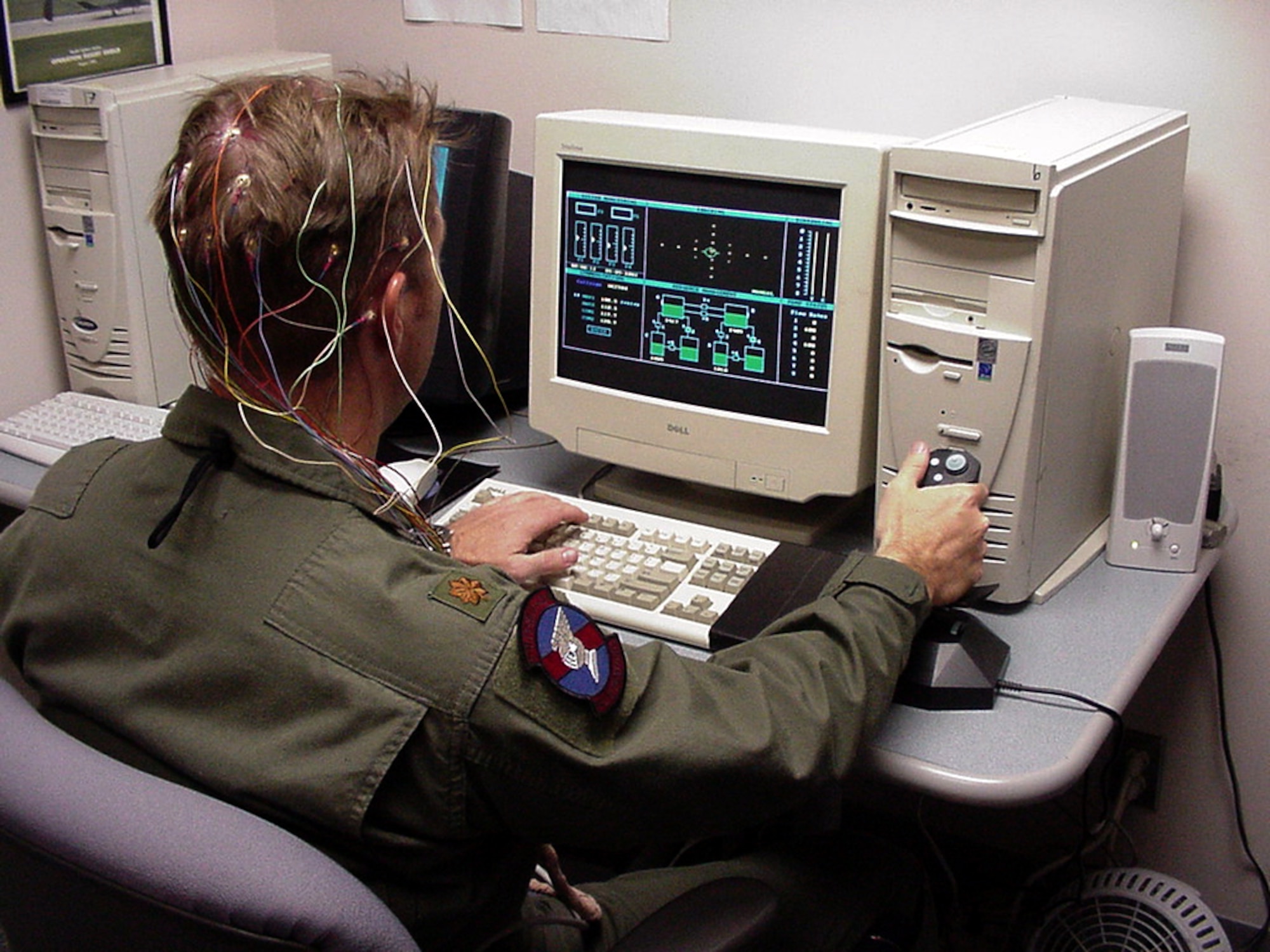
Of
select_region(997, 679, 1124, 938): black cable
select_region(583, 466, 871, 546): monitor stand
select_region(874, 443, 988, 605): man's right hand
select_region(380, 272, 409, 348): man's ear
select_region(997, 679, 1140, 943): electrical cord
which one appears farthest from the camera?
select_region(997, 679, 1140, 943): electrical cord

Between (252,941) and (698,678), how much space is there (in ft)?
1.19

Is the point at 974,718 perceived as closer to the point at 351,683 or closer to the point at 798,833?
the point at 798,833

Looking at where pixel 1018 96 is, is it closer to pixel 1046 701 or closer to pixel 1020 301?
pixel 1020 301

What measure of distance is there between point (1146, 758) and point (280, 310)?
136cm

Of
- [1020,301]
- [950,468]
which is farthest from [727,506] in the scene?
[1020,301]

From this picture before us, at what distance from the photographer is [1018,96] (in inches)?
65.2

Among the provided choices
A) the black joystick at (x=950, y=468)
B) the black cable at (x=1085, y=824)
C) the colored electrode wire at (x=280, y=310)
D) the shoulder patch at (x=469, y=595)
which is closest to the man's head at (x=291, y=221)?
the colored electrode wire at (x=280, y=310)

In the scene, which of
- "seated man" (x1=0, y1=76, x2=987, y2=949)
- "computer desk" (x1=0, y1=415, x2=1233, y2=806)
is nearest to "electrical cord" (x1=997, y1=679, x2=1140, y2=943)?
"computer desk" (x1=0, y1=415, x2=1233, y2=806)

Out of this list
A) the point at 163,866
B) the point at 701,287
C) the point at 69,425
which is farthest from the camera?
the point at 69,425

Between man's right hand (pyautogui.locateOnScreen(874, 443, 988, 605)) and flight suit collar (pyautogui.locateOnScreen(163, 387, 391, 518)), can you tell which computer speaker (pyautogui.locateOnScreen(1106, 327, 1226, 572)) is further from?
flight suit collar (pyautogui.locateOnScreen(163, 387, 391, 518))

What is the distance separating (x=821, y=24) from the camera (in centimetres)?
175

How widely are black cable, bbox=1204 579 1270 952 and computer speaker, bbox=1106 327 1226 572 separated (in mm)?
331

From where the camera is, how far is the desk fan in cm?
158

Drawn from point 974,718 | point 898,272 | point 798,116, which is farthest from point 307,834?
point 798,116
